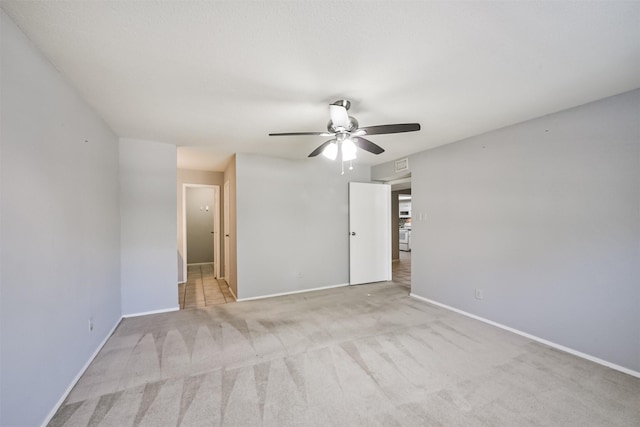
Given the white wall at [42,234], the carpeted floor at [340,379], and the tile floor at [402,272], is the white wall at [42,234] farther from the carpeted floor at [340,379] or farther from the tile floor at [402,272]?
the tile floor at [402,272]

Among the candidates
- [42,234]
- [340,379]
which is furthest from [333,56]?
[340,379]

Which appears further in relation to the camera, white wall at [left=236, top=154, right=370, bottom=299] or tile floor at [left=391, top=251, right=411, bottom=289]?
tile floor at [left=391, top=251, right=411, bottom=289]

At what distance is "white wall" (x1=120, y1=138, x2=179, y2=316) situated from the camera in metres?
3.29

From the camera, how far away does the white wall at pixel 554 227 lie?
2141 mm

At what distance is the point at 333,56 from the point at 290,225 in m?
3.00

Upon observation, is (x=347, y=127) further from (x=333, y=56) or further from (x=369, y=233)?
(x=369, y=233)

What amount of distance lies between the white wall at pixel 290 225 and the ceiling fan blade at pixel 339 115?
2.25 metres

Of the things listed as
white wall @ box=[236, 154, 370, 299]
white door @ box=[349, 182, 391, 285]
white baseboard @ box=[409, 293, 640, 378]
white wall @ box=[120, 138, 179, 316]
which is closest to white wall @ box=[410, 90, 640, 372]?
white baseboard @ box=[409, 293, 640, 378]

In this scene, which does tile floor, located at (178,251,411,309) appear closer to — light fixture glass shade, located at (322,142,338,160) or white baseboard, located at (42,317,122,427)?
white baseboard, located at (42,317,122,427)

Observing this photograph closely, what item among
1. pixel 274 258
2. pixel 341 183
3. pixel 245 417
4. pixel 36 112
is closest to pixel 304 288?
pixel 274 258

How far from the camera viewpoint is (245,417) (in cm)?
162

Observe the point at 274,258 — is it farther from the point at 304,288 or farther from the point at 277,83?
the point at 277,83

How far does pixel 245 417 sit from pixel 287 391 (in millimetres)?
335

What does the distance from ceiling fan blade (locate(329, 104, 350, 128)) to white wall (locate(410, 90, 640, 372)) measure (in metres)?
2.10
